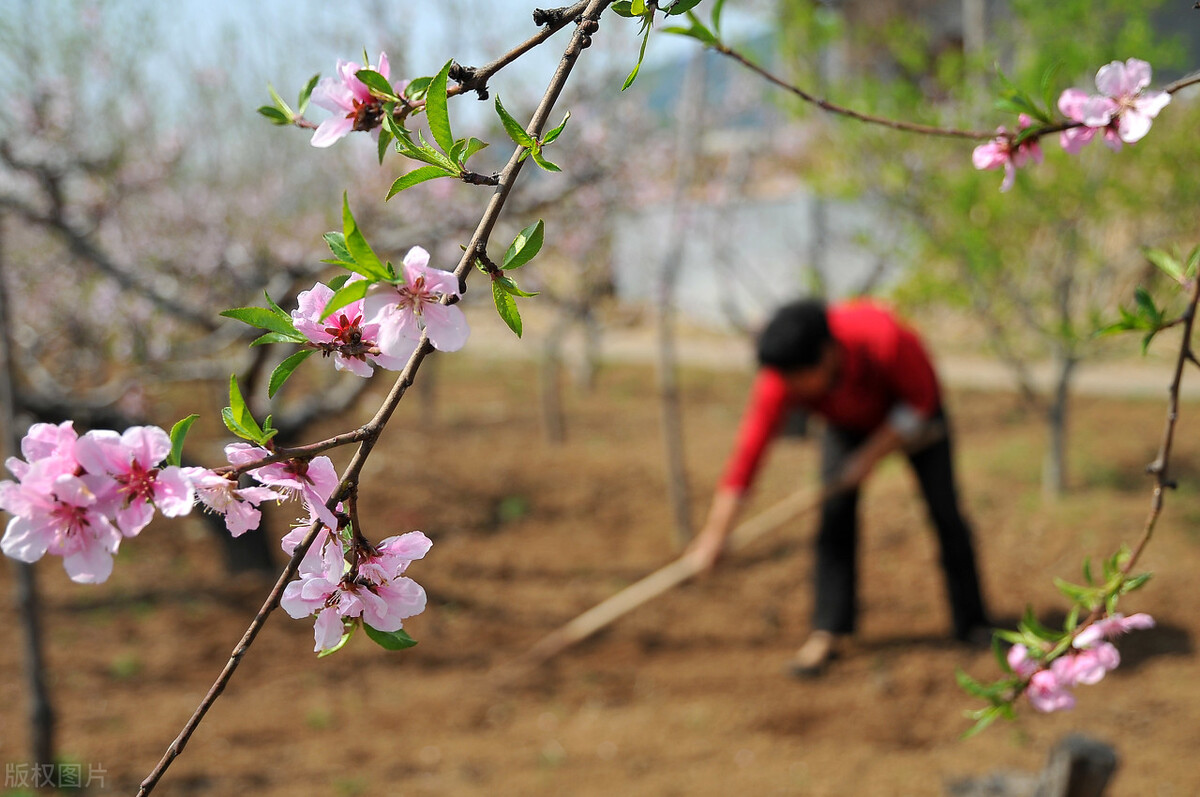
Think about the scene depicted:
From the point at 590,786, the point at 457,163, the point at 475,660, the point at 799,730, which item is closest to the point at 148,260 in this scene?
the point at 475,660

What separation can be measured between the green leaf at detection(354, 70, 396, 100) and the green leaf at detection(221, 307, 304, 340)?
266mm

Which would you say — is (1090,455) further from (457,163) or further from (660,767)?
(457,163)

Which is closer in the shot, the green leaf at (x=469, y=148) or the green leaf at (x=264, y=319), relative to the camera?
the green leaf at (x=264, y=319)

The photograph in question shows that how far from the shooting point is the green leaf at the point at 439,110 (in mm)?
751

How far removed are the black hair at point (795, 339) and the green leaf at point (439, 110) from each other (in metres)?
2.95

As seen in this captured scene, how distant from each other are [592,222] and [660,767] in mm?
5468

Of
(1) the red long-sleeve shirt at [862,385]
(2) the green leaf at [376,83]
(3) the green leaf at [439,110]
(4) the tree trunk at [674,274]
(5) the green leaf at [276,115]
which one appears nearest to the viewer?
(3) the green leaf at [439,110]

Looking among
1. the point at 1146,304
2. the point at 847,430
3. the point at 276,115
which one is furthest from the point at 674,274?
the point at 276,115

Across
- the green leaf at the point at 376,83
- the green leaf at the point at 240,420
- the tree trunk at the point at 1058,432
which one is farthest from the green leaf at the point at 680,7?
the tree trunk at the point at 1058,432

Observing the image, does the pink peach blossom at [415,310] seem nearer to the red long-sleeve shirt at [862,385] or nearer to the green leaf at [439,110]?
the green leaf at [439,110]

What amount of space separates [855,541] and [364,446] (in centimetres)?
406

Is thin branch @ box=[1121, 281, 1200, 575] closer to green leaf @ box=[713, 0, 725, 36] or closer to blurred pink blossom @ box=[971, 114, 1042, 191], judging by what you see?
blurred pink blossom @ box=[971, 114, 1042, 191]

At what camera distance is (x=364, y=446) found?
68cm

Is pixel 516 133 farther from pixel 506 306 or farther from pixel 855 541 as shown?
pixel 855 541
